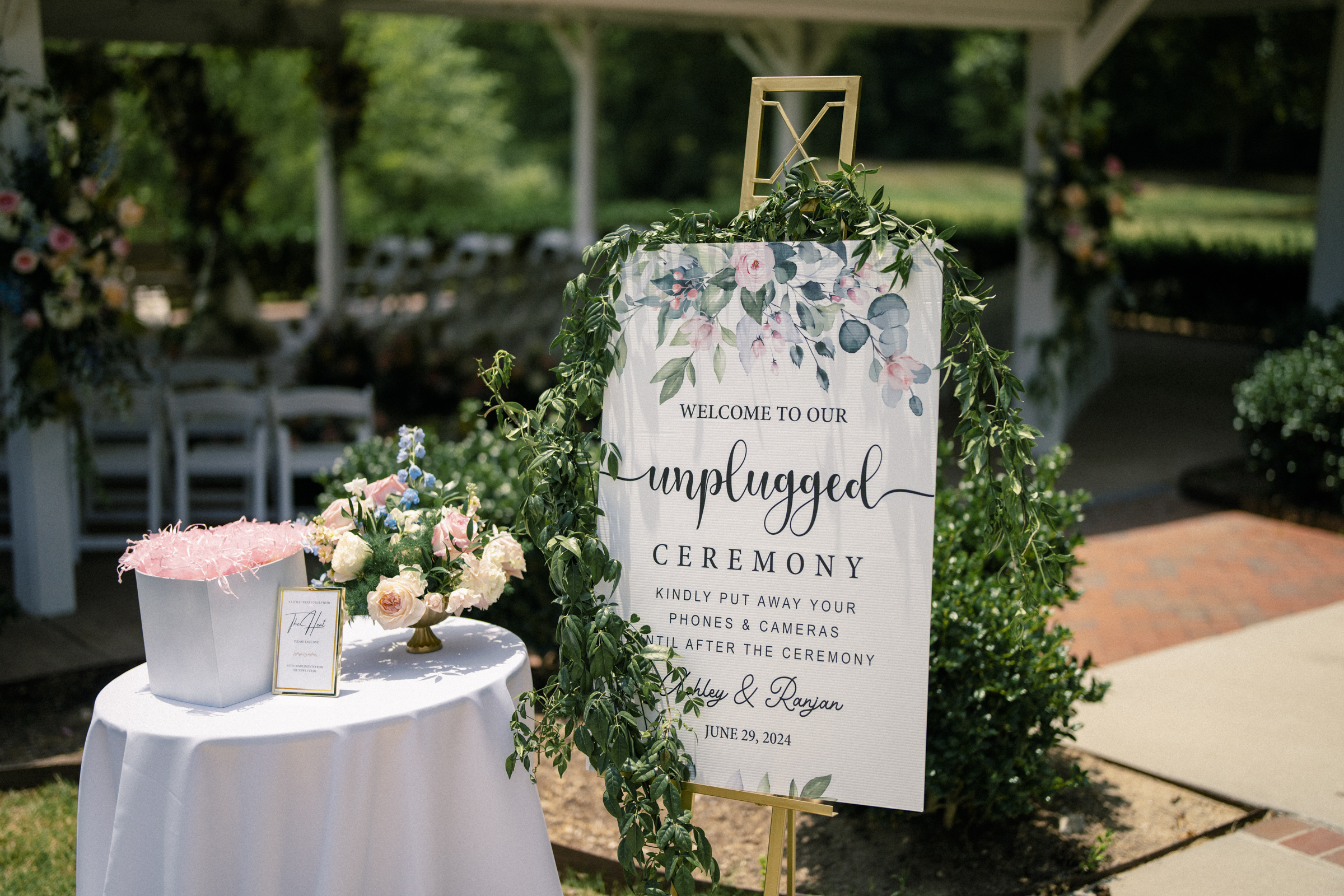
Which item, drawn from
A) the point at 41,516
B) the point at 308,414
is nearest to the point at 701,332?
the point at 41,516

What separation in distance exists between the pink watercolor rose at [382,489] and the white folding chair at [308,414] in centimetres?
289

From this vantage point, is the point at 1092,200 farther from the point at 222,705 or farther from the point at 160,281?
the point at 160,281

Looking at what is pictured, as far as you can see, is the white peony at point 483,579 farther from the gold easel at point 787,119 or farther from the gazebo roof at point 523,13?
the gazebo roof at point 523,13

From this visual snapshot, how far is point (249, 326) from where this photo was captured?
9.66 metres

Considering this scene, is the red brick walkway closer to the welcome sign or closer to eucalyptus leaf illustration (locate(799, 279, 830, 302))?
the welcome sign

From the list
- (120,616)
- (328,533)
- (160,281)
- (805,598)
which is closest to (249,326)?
(160,281)

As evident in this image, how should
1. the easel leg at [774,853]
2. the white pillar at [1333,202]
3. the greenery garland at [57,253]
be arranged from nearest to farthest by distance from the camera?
the easel leg at [774,853] < the greenery garland at [57,253] < the white pillar at [1333,202]

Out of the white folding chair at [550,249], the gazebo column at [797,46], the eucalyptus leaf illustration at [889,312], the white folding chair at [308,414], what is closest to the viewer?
the eucalyptus leaf illustration at [889,312]

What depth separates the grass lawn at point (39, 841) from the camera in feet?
10.5

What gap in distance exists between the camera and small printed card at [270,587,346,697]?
2.51 m

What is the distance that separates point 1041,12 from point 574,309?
5557 mm

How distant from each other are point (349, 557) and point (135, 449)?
4.09m

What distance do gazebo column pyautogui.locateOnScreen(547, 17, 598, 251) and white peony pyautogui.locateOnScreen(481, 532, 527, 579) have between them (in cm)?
791

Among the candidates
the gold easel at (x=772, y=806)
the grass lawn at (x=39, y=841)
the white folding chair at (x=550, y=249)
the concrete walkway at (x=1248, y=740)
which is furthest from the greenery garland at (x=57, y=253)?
the white folding chair at (x=550, y=249)
